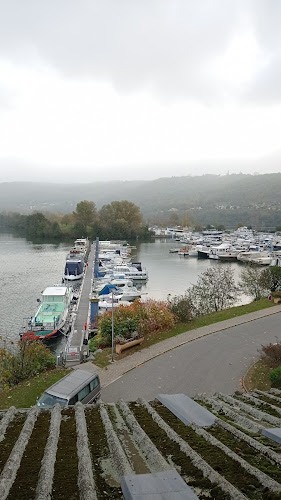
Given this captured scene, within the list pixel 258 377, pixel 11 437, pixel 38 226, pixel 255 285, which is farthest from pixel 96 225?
pixel 11 437

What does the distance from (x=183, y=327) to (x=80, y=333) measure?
7577mm

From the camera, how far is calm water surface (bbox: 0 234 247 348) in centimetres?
3198

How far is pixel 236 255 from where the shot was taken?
66.9m

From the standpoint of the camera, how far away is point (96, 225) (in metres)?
100

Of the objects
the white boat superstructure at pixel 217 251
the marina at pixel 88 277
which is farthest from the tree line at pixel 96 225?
the white boat superstructure at pixel 217 251

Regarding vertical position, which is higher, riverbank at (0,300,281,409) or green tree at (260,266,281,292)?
green tree at (260,266,281,292)

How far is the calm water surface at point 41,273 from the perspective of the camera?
3198 centimetres

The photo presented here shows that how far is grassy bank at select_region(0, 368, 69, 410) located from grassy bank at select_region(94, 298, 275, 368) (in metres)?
1.89

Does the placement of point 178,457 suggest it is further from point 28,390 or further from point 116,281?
point 116,281

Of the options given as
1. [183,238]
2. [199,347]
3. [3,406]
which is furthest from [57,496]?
[183,238]

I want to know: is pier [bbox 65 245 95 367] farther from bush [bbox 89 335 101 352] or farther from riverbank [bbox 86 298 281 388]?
riverbank [bbox 86 298 281 388]

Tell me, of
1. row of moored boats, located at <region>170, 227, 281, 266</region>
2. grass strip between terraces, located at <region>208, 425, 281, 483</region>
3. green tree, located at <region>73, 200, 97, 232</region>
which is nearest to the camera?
grass strip between terraces, located at <region>208, 425, 281, 483</region>

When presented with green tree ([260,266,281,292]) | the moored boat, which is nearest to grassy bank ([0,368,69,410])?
the moored boat

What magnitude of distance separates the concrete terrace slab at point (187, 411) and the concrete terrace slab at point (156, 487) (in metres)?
2.25
